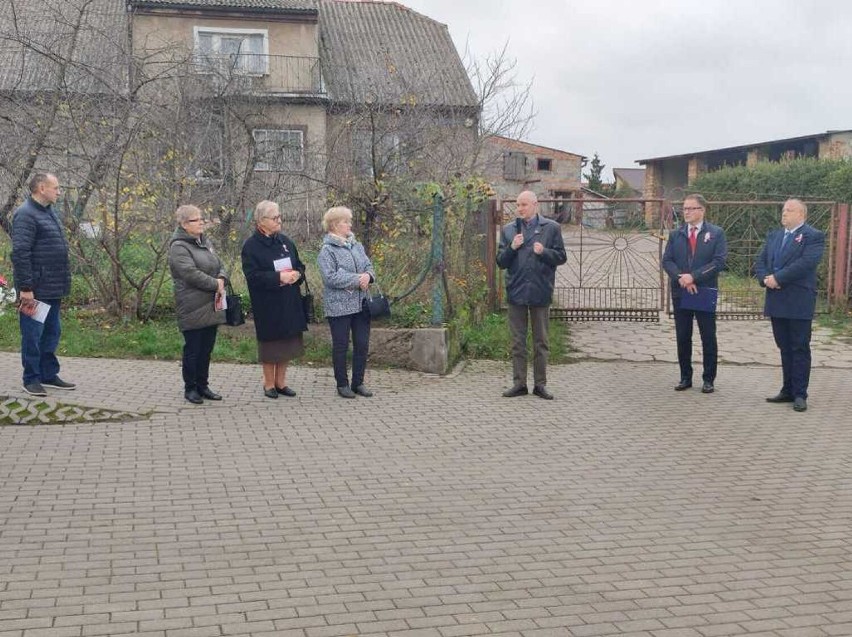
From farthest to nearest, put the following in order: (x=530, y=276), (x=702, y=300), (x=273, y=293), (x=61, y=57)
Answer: (x=61, y=57) → (x=702, y=300) → (x=530, y=276) → (x=273, y=293)

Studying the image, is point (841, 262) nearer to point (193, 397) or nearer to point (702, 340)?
point (702, 340)

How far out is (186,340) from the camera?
28.2 feet

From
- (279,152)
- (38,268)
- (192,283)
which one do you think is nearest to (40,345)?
(38,268)

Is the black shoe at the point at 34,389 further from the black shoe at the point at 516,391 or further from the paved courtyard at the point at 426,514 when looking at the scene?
the black shoe at the point at 516,391

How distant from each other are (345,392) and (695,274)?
11.5 feet

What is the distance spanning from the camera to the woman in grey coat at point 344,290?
8969 millimetres

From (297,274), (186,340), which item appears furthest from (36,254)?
(297,274)

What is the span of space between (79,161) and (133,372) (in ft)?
9.82

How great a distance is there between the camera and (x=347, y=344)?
9.15m

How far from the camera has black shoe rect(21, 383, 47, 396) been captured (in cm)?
840

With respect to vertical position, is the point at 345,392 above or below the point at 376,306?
below

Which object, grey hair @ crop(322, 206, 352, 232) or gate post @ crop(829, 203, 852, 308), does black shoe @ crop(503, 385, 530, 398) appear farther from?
gate post @ crop(829, 203, 852, 308)

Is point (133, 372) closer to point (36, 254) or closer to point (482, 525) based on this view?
point (36, 254)

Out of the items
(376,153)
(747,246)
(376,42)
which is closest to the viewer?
(376,153)
